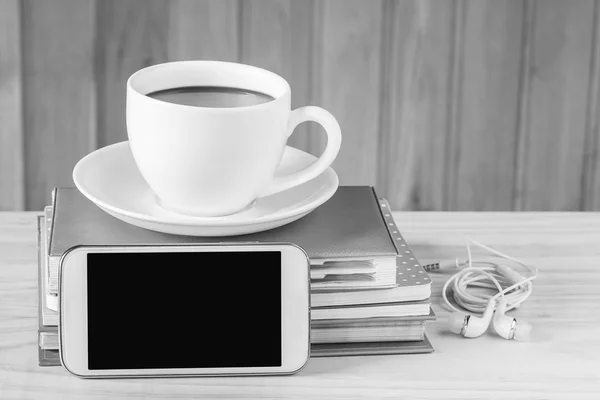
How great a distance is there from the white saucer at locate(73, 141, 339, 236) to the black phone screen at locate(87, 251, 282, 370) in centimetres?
4

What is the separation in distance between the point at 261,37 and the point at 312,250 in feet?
2.68

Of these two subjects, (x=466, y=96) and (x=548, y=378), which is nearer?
(x=548, y=378)

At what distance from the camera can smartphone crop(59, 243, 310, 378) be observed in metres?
0.60

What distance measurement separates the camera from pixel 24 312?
703mm

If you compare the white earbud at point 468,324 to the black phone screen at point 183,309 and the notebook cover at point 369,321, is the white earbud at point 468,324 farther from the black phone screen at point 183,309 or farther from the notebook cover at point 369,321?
the black phone screen at point 183,309

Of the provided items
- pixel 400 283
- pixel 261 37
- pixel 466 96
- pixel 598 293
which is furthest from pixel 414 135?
pixel 400 283

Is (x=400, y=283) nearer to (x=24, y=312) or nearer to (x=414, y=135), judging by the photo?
(x=24, y=312)

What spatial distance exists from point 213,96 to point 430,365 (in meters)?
0.26

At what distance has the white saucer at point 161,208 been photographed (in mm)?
639

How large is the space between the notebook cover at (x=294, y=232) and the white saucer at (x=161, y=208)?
1cm

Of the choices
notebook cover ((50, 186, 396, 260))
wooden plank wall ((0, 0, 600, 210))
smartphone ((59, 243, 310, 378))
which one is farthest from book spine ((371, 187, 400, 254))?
wooden plank wall ((0, 0, 600, 210))

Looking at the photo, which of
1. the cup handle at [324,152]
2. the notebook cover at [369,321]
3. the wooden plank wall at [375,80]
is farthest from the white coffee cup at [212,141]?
the wooden plank wall at [375,80]

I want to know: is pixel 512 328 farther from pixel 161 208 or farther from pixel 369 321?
pixel 161 208

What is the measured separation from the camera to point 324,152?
0.70 m
